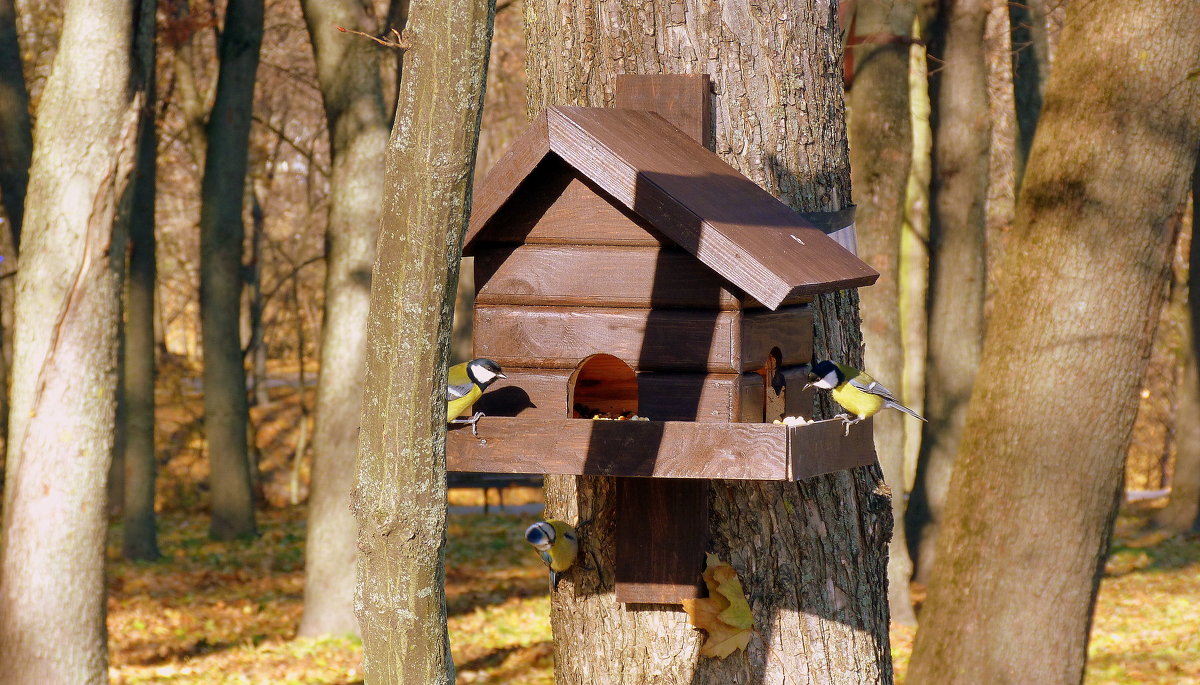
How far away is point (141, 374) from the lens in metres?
11.3

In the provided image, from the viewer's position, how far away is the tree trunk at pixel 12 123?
888 cm

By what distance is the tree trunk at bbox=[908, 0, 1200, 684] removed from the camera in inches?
187

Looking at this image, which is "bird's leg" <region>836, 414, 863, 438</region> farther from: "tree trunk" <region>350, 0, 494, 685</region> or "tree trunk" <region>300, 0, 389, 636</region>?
"tree trunk" <region>300, 0, 389, 636</region>

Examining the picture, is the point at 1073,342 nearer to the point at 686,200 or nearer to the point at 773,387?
the point at 773,387

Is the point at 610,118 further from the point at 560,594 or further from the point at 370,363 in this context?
the point at 560,594

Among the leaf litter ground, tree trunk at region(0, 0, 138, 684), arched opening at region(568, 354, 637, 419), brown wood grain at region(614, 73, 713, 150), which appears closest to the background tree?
the leaf litter ground

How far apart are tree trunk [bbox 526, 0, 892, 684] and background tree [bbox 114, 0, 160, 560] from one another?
353 inches

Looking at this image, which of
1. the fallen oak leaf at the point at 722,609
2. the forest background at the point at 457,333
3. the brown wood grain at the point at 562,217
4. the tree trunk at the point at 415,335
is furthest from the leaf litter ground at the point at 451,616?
the tree trunk at the point at 415,335

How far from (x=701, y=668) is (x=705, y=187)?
4.51 ft

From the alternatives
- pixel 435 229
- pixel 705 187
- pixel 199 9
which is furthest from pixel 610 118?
pixel 199 9

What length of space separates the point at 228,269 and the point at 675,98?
365 inches

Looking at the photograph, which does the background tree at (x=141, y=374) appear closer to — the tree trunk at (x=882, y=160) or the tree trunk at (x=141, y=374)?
the tree trunk at (x=141, y=374)

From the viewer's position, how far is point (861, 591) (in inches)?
126

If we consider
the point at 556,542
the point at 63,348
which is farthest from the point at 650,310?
the point at 63,348
